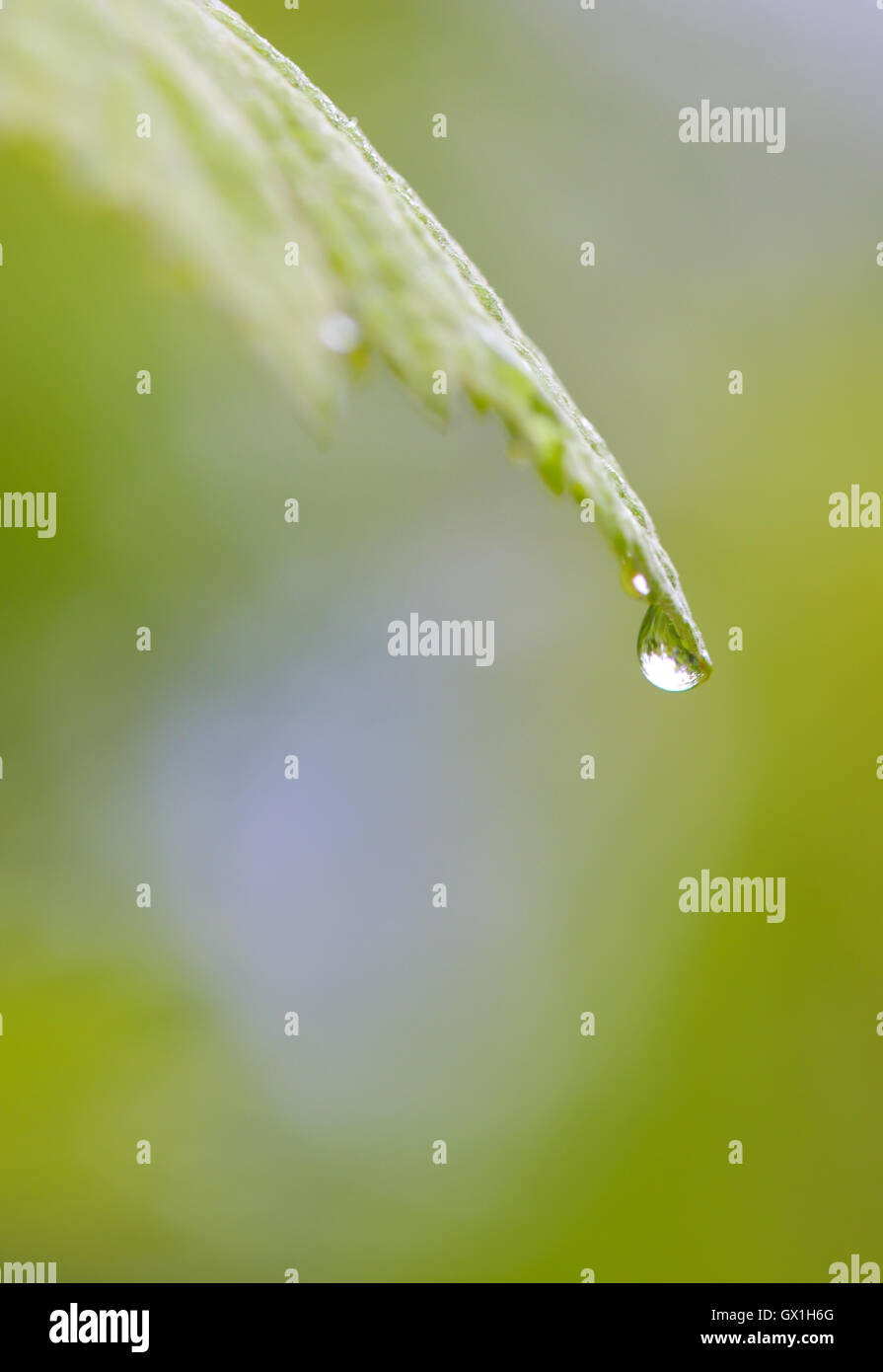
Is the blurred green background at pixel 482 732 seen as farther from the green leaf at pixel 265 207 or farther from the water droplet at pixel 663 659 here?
the green leaf at pixel 265 207

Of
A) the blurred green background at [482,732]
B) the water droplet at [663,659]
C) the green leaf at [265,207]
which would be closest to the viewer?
the green leaf at [265,207]

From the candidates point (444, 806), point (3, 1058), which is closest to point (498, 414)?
point (3, 1058)

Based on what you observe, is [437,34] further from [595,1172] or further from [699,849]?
[595,1172]

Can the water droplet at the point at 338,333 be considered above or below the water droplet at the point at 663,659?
below

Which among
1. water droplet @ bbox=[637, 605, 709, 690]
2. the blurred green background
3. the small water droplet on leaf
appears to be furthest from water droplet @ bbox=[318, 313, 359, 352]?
the blurred green background

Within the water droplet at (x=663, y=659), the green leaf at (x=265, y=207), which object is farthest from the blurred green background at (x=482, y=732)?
the green leaf at (x=265, y=207)

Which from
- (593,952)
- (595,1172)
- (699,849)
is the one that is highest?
(699,849)
